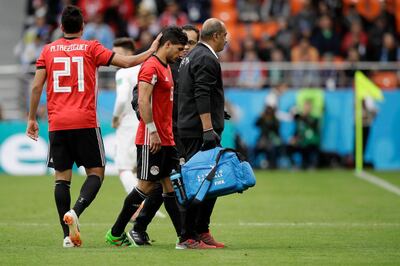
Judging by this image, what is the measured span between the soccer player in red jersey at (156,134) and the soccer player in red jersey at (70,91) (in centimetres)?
17

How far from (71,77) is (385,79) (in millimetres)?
15127

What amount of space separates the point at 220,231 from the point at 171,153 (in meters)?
1.92

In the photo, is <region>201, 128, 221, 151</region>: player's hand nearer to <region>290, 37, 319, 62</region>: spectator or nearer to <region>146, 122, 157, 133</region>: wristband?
<region>146, 122, 157, 133</region>: wristband

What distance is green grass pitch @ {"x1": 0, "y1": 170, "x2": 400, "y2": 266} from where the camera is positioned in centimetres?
927

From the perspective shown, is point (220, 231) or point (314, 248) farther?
point (220, 231)

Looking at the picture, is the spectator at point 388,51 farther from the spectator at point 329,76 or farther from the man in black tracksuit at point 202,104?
the man in black tracksuit at point 202,104

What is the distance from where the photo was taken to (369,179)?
2047 cm

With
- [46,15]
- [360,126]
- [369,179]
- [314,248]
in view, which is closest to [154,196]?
[314,248]

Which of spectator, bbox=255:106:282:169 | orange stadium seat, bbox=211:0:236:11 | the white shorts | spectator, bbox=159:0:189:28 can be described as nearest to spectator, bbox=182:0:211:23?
spectator, bbox=159:0:189:28

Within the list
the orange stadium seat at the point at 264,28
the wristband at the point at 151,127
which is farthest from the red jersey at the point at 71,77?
the orange stadium seat at the point at 264,28

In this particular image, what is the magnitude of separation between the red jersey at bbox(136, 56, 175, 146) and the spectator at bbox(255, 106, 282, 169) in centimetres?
1269

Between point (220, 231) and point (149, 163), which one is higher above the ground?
point (149, 163)

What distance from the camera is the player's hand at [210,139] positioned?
9945 mm

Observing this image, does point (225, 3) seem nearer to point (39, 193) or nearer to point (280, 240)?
point (39, 193)
